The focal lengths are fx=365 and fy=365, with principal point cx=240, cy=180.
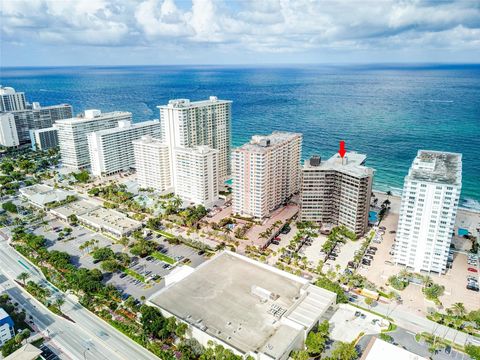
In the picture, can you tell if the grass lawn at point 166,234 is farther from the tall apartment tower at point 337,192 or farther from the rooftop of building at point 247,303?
the tall apartment tower at point 337,192

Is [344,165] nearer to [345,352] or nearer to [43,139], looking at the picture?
[345,352]


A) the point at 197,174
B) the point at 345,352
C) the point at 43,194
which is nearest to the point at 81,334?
the point at 345,352

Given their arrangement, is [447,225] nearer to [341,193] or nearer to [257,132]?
[341,193]

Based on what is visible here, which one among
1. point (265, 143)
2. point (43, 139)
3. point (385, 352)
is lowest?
point (385, 352)

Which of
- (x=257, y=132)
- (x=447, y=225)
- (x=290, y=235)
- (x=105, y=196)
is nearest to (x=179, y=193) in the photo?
(x=105, y=196)

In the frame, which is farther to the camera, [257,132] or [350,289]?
[257,132]

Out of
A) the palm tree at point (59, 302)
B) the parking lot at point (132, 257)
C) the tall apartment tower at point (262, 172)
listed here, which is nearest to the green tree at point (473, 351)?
the parking lot at point (132, 257)
